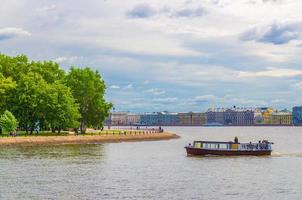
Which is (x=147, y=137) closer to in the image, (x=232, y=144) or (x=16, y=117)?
(x=16, y=117)

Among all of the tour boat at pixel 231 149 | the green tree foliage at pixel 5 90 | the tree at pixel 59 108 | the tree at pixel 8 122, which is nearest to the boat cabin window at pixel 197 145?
the tour boat at pixel 231 149

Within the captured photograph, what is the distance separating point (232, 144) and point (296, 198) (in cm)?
4705

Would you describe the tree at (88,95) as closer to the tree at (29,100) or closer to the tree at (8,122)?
the tree at (29,100)

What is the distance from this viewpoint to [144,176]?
2557 inches

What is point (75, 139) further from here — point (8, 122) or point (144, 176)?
point (144, 176)

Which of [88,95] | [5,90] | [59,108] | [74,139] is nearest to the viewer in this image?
[74,139]

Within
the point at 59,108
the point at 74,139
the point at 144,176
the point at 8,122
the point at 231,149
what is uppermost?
the point at 59,108

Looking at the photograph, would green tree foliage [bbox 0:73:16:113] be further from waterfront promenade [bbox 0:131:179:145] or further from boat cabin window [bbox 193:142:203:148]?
boat cabin window [bbox 193:142:203:148]

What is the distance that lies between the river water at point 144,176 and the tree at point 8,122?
91.3 feet

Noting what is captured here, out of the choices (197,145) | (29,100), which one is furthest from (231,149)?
(29,100)

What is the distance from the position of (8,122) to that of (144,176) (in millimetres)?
62498

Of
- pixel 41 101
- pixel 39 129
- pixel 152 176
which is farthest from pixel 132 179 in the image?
pixel 39 129

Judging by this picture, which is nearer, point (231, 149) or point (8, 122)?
point (231, 149)

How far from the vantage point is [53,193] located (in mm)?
51375
